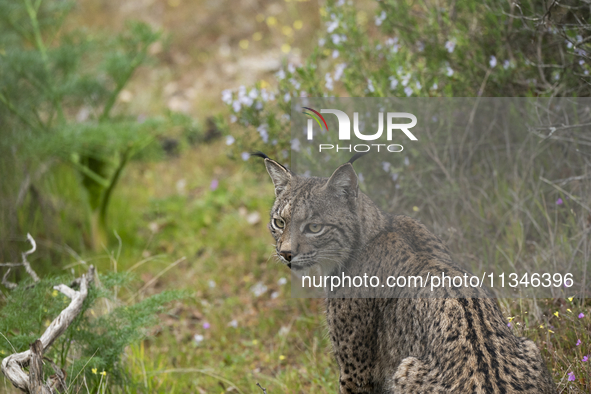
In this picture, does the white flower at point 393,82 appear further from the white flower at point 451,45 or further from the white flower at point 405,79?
the white flower at point 451,45

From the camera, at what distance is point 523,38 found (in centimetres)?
513

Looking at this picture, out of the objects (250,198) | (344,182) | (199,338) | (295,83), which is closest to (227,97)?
(295,83)

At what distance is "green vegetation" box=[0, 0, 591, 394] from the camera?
411cm

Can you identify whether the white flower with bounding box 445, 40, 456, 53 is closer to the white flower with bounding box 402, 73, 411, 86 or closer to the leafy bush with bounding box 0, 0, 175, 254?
the white flower with bounding box 402, 73, 411, 86

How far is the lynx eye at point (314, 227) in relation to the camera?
3.67 metres

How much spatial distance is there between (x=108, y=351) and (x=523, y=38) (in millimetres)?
4652

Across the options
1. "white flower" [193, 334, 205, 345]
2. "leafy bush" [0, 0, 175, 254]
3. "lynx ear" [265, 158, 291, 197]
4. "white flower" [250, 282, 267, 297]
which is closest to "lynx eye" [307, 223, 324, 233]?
"lynx ear" [265, 158, 291, 197]

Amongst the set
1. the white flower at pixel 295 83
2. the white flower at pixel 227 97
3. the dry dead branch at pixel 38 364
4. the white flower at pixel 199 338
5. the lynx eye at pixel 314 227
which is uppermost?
the white flower at pixel 295 83

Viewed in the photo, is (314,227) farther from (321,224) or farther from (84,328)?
(84,328)

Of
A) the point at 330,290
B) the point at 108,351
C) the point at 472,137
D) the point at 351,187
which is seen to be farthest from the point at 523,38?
the point at 108,351

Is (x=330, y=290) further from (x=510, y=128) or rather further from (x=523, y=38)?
(x=523, y=38)

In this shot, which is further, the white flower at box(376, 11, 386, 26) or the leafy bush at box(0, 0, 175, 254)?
the leafy bush at box(0, 0, 175, 254)

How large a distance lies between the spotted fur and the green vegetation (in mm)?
712

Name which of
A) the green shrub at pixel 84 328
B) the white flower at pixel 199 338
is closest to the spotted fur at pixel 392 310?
the green shrub at pixel 84 328
